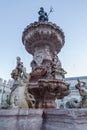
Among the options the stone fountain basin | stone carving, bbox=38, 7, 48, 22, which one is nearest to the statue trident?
stone carving, bbox=38, 7, 48, 22

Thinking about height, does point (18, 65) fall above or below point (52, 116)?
above

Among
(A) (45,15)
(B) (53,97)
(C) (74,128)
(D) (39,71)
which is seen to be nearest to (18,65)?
(D) (39,71)

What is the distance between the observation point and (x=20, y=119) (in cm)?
430

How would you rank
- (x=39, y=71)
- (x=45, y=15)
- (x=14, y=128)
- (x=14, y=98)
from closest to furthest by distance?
(x=14, y=128), (x=14, y=98), (x=39, y=71), (x=45, y=15)

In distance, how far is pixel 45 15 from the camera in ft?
39.7

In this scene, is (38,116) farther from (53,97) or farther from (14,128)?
(53,97)

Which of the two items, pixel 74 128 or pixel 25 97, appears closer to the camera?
pixel 74 128

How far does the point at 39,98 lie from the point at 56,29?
4573 mm

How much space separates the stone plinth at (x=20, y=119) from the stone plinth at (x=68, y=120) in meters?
0.28

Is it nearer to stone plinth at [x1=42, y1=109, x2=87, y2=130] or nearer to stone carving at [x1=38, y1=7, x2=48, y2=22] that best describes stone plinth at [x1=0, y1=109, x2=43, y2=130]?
stone plinth at [x1=42, y1=109, x2=87, y2=130]

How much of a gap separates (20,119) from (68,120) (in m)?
1.18

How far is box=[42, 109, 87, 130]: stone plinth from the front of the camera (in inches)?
157

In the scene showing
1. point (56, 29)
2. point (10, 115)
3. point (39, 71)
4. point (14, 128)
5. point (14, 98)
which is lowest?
point (14, 128)

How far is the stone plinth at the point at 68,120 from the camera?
3.99 meters
